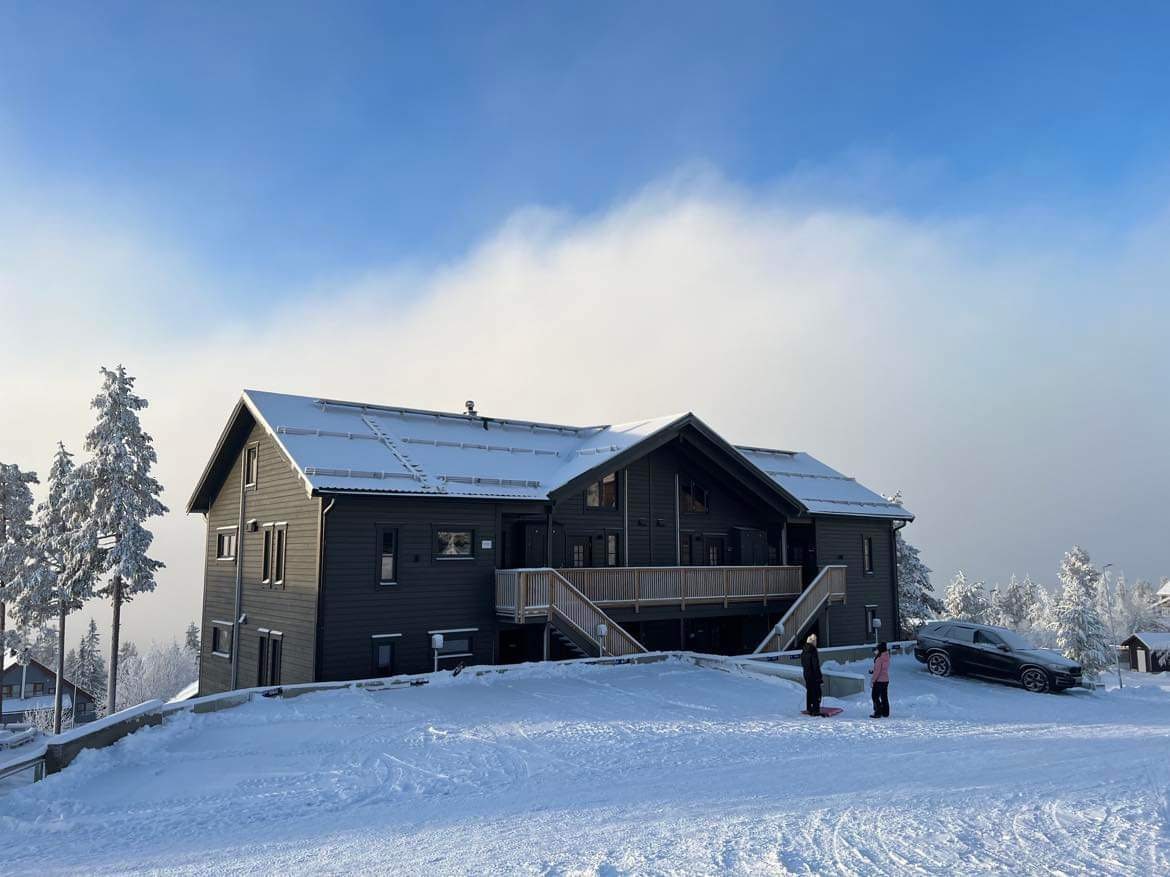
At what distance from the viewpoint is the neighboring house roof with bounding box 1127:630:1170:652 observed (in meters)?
58.6

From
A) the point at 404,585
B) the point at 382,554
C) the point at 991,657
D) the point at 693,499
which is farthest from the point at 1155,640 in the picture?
the point at 382,554

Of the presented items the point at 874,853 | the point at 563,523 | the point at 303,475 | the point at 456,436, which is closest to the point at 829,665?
the point at 563,523

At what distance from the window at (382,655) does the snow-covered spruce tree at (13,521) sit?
79.6ft

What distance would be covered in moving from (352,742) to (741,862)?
23.2 feet

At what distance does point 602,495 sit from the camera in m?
26.1

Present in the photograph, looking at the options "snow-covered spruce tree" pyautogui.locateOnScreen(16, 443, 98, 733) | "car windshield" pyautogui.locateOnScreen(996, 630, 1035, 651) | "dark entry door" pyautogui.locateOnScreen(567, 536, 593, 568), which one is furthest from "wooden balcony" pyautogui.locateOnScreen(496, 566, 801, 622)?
"snow-covered spruce tree" pyautogui.locateOnScreen(16, 443, 98, 733)

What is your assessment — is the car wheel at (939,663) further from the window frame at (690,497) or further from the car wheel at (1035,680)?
the window frame at (690,497)

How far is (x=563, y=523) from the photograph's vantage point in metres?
24.9

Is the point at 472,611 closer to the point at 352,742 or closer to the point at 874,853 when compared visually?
the point at 352,742

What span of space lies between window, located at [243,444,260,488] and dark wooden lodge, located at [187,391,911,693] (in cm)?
8

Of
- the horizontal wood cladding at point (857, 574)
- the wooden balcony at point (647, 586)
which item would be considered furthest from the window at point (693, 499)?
the horizontal wood cladding at point (857, 574)

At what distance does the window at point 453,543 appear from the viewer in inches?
856

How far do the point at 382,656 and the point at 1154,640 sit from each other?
60959 mm

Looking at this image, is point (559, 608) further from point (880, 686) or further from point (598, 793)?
point (598, 793)
